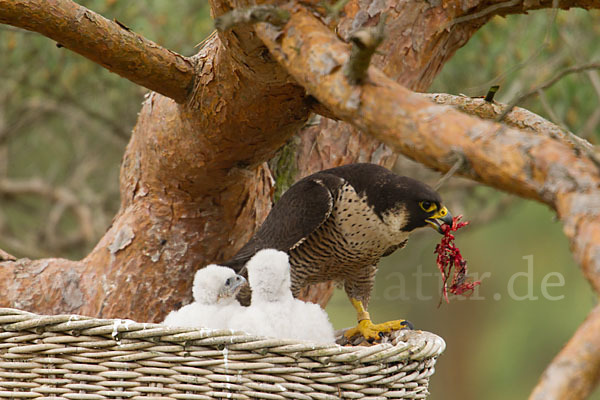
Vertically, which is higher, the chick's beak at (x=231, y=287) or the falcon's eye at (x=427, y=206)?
the falcon's eye at (x=427, y=206)

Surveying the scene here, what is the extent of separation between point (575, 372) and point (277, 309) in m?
1.59

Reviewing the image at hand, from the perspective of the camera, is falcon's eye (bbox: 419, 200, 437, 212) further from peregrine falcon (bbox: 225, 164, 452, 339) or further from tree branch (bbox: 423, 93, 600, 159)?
tree branch (bbox: 423, 93, 600, 159)

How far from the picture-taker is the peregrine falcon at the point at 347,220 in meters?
2.85

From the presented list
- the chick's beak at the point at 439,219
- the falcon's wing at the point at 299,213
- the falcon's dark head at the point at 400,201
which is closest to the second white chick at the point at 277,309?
the falcon's wing at the point at 299,213

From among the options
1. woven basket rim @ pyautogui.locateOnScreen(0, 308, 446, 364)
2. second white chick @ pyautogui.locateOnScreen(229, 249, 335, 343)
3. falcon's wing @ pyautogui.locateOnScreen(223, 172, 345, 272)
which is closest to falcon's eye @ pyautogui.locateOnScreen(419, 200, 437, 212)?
falcon's wing @ pyautogui.locateOnScreen(223, 172, 345, 272)

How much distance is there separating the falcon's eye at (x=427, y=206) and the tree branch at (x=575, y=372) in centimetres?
175

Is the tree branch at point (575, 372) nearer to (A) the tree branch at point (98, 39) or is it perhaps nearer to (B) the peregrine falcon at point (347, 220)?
(A) the tree branch at point (98, 39)

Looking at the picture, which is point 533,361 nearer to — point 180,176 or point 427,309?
point 427,309

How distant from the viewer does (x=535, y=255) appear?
14.8 meters

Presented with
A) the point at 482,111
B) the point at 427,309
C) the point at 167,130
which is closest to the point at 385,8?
the point at 482,111

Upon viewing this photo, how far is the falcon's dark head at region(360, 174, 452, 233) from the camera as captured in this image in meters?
2.84

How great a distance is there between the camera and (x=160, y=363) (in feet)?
6.45

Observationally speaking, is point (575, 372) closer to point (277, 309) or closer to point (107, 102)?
point (277, 309)

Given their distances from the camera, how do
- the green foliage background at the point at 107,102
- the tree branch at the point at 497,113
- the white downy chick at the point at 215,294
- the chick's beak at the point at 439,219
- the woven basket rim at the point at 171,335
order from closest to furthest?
the woven basket rim at the point at 171,335 < the tree branch at the point at 497,113 < the white downy chick at the point at 215,294 < the chick's beak at the point at 439,219 < the green foliage background at the point at 107,102
